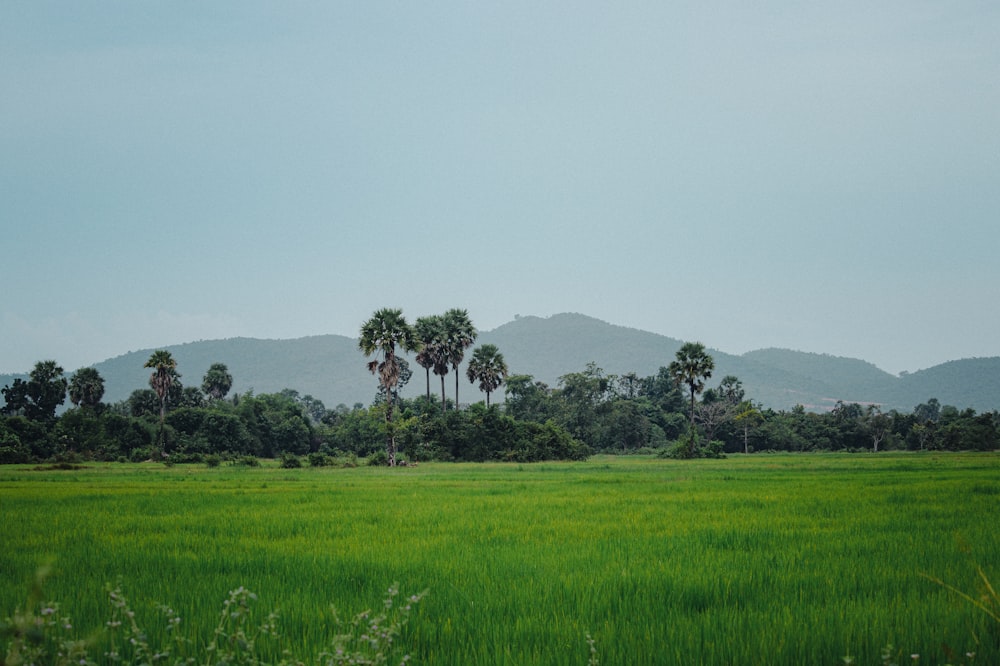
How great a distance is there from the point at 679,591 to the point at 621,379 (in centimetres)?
12818

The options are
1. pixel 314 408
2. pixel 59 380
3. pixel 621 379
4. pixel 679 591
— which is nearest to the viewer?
pixel 679 591

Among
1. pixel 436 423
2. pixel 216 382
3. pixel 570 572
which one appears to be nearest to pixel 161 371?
pixel 436 423

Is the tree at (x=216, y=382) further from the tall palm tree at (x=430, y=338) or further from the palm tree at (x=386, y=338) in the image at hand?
the palm tree at (x=386, y=338)

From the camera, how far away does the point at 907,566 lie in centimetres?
909

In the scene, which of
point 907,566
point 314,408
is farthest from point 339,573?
point 314,408

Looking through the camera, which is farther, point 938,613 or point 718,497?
point 718,497

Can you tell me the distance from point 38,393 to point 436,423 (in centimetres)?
4979

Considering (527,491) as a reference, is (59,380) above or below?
above

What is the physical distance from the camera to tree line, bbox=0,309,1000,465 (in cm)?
6562

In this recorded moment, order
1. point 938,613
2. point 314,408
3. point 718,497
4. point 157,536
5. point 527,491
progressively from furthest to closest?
point 314,408 → point 527,491 → point 718,497 → point 157,536 → point 938,613

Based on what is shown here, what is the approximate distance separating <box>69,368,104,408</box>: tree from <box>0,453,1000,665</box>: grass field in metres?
77.8

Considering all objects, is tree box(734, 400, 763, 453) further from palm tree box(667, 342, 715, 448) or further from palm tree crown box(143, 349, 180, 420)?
palm tree crown box(143, 349, 180, 420)

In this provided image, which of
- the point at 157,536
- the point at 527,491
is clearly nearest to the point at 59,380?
the point at 527,491

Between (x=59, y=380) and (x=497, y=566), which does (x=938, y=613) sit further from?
(x=59, y=380)
